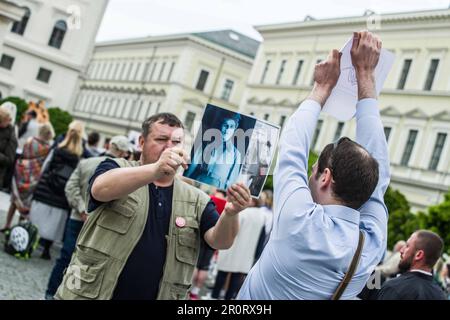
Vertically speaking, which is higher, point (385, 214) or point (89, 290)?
point (385, 214)

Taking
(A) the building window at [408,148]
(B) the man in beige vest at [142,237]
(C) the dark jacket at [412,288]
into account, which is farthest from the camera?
(A) the building window at [408,148]

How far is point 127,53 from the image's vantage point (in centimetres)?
7300

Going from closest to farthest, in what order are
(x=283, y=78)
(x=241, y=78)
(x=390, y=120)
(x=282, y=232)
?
(x=282, y=232) < (x=390, y=120) < (x=283, y=78) < (x=241, y=78)

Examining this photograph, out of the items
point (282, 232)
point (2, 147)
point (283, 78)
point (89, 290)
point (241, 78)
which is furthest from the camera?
point (241, 78)

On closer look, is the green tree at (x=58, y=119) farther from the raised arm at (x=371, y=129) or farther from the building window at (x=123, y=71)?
the raised arm at (x=371, y=129)

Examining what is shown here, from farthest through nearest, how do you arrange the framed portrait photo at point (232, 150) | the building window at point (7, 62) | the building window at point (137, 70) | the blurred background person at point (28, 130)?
the building window at point (137, 70)
the building window at point (7, 62)
the blurred background person at point (28, 130)
the framed portrait photo at point (232, 150)

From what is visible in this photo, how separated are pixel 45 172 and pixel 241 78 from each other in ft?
190

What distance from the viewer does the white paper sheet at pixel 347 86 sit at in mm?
2488

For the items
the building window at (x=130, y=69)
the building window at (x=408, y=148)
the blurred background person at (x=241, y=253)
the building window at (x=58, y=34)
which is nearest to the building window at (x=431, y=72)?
the building window at (x=408, y=148)

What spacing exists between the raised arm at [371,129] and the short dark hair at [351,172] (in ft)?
0.58

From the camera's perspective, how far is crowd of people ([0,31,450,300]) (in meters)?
2.24

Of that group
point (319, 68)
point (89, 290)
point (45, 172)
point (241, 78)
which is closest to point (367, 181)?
point (319, 68)

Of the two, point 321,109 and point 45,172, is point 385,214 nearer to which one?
point 321,109

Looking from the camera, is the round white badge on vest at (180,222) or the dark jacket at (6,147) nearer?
the round white badge on vest at (180,222)
